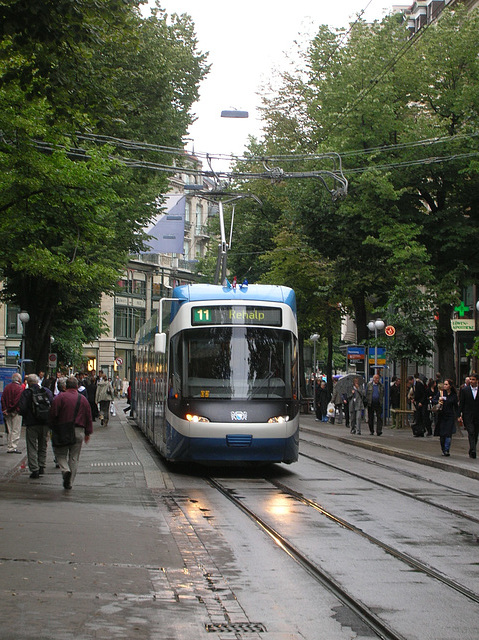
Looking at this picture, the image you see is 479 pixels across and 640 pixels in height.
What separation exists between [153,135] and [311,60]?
13.6 meters

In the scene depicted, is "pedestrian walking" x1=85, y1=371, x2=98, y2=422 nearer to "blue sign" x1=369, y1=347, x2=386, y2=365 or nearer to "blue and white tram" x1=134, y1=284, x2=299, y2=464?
"blue sign" x1=369, y1=347, x2=386, y2=365

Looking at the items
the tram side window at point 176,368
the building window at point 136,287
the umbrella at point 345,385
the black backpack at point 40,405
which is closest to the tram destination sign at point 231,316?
the tram side window at point 176,368

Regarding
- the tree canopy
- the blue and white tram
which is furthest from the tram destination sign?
the tree canopy

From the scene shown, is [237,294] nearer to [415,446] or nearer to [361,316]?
[415,446]

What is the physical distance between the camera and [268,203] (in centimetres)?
5291

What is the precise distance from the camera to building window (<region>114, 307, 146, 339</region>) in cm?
8588

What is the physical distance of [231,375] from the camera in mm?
16891

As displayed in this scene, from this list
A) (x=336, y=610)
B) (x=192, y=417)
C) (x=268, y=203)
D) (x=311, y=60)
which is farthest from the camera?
(x=268, y=203)

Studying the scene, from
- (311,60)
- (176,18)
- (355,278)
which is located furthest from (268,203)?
(355,278)

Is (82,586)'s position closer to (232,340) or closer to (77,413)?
(77,413)

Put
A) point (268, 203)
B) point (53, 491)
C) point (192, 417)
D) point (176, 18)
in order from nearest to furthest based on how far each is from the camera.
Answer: point (53, 491), point (192, 417), point (176, 18), point (268, 203)

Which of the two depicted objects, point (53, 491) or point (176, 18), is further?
point (176, 18)

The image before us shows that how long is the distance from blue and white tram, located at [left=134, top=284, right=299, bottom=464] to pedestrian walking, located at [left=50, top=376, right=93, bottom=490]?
240 centimetres

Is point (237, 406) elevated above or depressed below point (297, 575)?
above
